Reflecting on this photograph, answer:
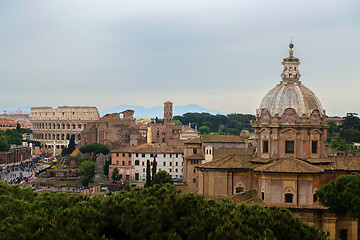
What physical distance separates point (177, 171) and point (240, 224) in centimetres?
4782

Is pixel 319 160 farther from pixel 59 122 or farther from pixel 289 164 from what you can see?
pixel 59 122

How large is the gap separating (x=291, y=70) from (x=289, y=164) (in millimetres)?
6291

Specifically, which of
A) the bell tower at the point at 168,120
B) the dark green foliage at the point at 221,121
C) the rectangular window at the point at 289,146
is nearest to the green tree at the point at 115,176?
the rectangular window at the point at 289,146

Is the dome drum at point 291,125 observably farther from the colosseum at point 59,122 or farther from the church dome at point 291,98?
the colosseum at point 59,122

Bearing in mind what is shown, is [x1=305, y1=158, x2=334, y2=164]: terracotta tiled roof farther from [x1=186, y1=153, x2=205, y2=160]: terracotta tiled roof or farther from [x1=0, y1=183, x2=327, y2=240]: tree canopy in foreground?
[x1=186, y1=153, x2=205, y2=160]: terracotta tiled roof

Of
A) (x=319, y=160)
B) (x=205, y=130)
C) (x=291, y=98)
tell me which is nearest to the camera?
(x=319, y=160)

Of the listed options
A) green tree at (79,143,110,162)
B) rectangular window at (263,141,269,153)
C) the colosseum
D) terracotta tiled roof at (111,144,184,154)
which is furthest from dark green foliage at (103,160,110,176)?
the colosseum

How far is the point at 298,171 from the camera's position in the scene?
25125 mm

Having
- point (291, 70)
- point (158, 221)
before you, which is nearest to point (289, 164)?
point (291, 70)

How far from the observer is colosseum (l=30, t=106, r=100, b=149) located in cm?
12712

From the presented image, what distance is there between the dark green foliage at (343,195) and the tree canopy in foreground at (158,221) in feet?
21.6

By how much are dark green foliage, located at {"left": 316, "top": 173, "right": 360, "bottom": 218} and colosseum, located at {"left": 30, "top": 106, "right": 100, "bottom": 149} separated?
342 ft

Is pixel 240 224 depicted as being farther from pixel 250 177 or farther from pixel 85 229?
pixel 250 177

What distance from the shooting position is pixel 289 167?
25438mm
